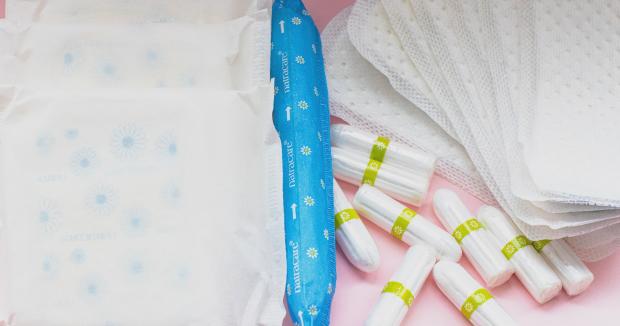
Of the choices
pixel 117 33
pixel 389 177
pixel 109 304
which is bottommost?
pixel 109 304

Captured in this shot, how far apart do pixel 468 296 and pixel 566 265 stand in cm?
17

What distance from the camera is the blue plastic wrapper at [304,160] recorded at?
1.17 m

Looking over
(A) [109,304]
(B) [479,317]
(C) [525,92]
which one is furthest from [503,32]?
(A) [109,304]

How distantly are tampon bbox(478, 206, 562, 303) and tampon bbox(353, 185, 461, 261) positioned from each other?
0.07 m

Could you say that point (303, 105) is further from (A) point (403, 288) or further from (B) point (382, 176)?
(A) point (403, 288)

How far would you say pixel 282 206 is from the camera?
119 cm

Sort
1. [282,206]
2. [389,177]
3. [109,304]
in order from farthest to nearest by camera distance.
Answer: [389,177], [282,206], [109,304]

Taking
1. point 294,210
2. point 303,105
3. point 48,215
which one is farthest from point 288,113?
point 48,215

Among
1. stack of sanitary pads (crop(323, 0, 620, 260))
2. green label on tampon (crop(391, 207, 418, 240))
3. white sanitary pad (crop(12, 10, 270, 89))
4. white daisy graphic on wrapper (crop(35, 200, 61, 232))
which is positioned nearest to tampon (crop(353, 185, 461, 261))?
green label on tampon (crop(391, 207, 418, 240))

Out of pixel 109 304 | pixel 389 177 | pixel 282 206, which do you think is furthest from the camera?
pixel 389 177

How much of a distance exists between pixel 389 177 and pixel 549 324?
1.14 ft

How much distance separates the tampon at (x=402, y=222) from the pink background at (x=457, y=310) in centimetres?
4

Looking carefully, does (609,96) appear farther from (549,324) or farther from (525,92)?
(549,324)

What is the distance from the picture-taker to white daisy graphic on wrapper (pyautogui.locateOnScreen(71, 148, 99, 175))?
1.10 metres
